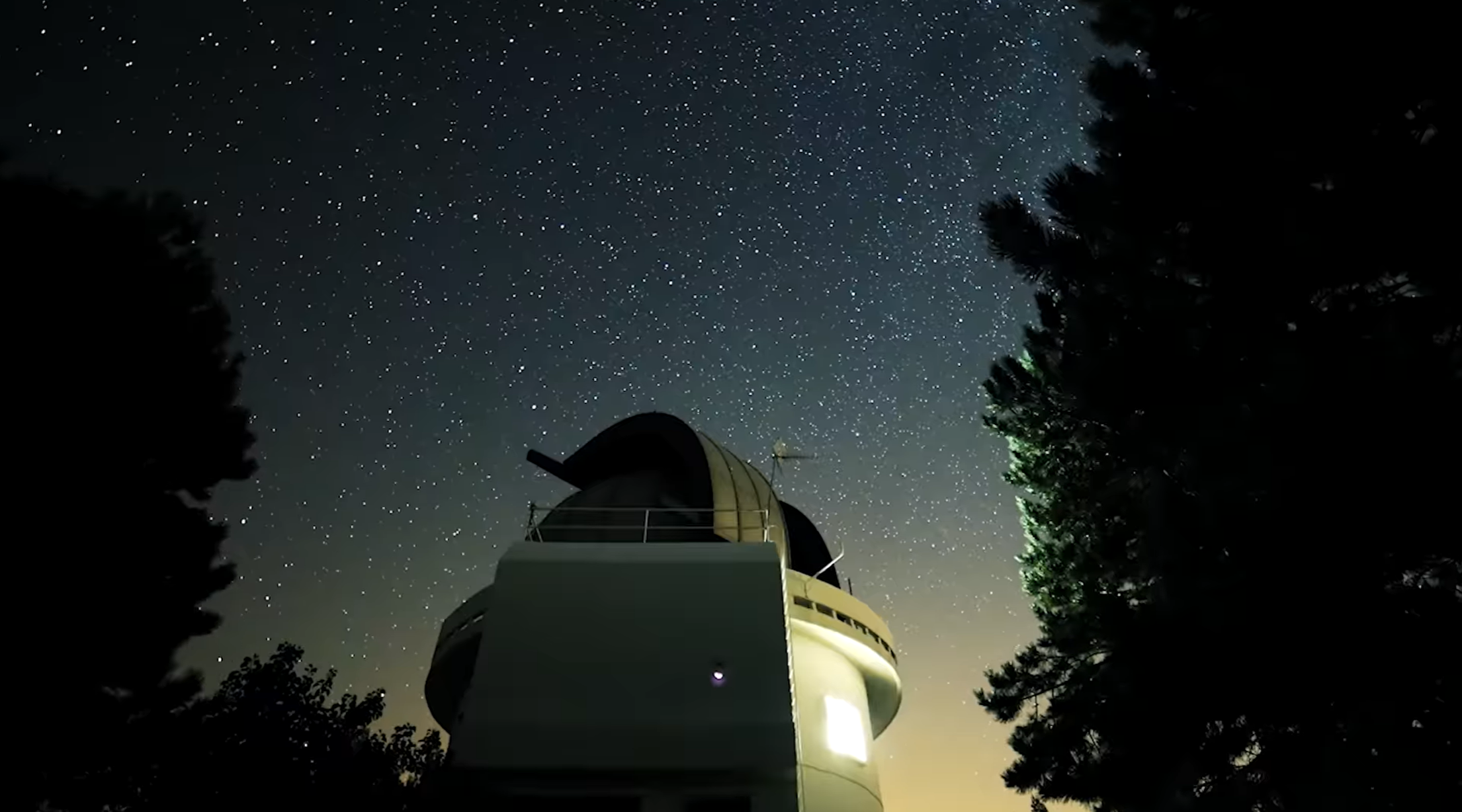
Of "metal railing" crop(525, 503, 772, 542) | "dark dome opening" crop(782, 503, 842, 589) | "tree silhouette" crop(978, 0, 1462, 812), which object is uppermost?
"dark dome opening" crop(782, 503, 842, 589)

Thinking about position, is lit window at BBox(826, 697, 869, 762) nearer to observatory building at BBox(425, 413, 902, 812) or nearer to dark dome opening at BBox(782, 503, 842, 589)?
observatory building at BBox(425, 413, 902, 812)

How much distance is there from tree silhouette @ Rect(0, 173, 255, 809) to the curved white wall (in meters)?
8.10

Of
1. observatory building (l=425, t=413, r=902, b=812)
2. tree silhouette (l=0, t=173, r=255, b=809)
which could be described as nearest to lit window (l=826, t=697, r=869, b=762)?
observatory building (l=425, t=413, r=902, b=812)

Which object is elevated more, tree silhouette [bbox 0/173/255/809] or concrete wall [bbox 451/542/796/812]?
tree silhouette [bbox 0/173/255/809]

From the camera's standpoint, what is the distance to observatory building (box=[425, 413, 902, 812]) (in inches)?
305

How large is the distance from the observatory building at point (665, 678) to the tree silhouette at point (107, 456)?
12.1 feet

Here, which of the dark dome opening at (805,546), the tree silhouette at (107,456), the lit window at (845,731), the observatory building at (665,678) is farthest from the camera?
the dark dome opening at (805,546)

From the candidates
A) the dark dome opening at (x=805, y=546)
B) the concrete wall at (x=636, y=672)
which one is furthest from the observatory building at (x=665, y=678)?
the dark dome opening at (x=805, y=546)

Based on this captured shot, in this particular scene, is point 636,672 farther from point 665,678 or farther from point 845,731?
point 845,731

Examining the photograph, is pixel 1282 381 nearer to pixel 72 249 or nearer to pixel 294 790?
pixel 72 249

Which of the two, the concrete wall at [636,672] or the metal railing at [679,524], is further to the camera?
the metal railing at [679,524]

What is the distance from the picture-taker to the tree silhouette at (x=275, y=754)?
10555 millimetres

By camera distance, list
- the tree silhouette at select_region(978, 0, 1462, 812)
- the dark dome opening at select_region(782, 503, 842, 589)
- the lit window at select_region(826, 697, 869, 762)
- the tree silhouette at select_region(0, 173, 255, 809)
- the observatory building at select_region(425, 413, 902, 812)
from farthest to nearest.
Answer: the dark dome opening at select_region(782, 503, 842, 589), the lit window at select_region(826, 697, 869, 762), the tree silhouette at select_region(0, 173, 255, 809), the observatory building at select_region(425, 413, 902, 812), the tree silhouette at select_region(978, 0, 1462, 812)

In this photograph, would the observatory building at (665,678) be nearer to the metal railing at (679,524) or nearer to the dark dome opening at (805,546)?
the metal railing at (679,524)
